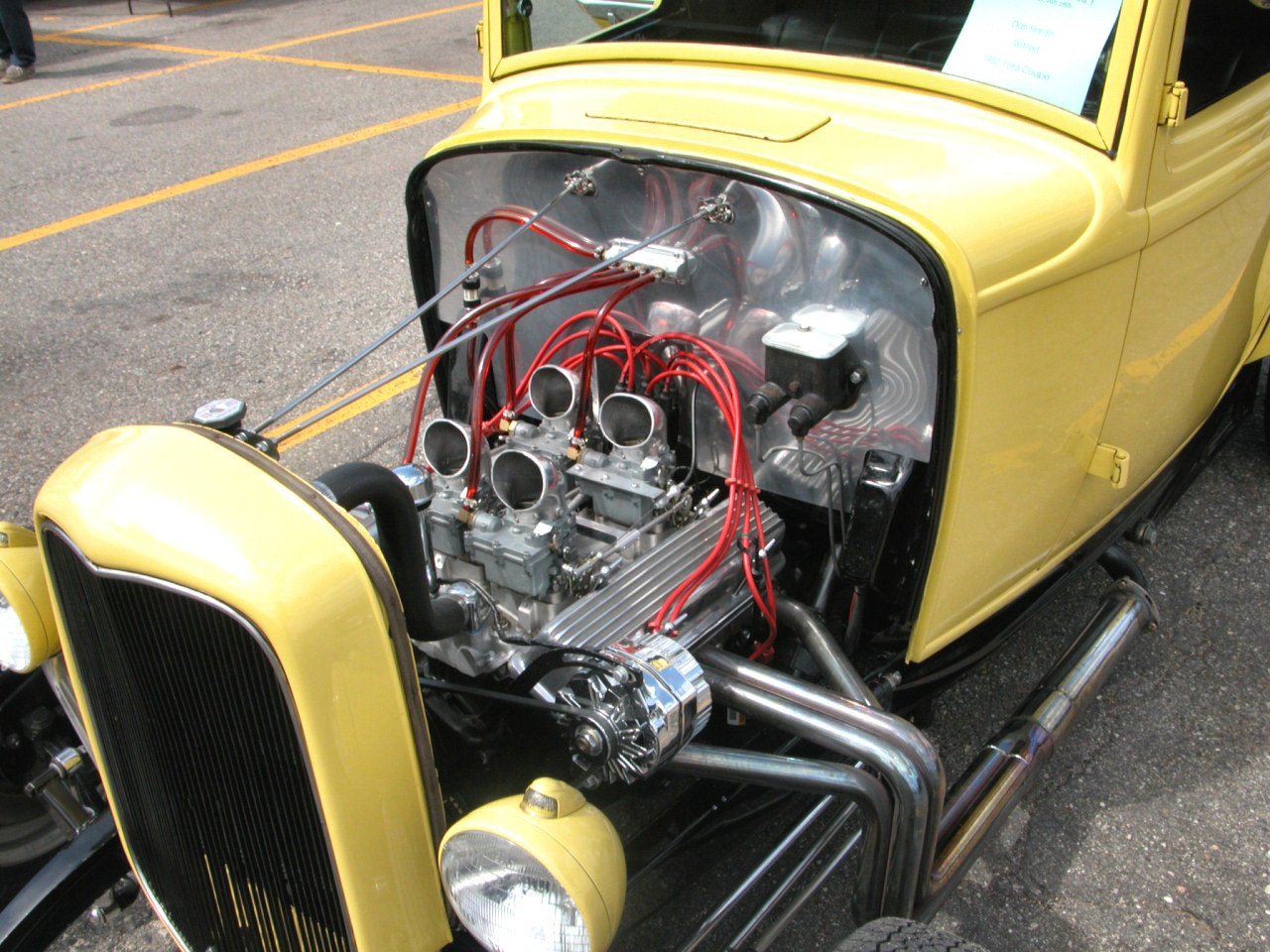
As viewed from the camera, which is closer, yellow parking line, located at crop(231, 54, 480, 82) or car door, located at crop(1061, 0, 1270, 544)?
car door, located at crop(1061, 0, 1270, 544)

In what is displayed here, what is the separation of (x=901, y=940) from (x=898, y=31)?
1.85m

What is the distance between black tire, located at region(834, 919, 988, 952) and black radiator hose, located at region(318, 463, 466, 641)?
74cm

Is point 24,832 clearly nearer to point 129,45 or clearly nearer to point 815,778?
point 815,778

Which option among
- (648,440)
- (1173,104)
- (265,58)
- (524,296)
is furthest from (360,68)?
(1173,104)

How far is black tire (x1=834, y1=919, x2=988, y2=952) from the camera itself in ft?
4.83

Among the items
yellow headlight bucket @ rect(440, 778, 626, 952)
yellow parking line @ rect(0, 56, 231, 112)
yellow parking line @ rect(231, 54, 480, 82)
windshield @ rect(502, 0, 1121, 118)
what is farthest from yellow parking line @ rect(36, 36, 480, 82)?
yellow headlight bucket @ rect(440, 778, 626, 952)

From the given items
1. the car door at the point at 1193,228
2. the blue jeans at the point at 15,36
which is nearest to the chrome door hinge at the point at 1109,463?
the car door at the point at 1193,228

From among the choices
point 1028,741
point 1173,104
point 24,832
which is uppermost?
point 1173,104

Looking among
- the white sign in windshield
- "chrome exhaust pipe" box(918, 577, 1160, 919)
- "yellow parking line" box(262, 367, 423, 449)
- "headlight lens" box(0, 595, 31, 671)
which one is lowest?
Answer: "yellow parking line" box(262, 367, 423, 449)

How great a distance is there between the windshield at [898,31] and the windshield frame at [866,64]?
24mm

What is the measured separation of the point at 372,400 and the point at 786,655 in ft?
8.14

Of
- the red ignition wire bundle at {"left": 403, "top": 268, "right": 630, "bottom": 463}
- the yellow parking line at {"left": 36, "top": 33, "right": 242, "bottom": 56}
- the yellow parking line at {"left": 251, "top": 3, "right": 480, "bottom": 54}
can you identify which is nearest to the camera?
the red ignition wire bundle at {"left": 403, "top": 268, "right": 630, "bottom": 463}

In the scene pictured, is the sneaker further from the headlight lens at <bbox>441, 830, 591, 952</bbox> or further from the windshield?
the headlight lens at <bbox>441, 830, 591, 952</bbox>

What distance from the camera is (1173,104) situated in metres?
1.89
